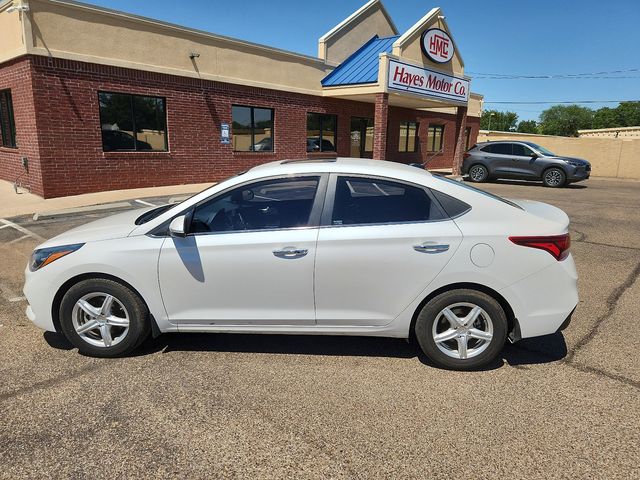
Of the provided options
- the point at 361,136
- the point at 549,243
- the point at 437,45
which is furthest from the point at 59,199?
the point at 437,45

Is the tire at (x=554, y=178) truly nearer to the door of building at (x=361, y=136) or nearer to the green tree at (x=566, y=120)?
the door of building at (x=361, y=136)

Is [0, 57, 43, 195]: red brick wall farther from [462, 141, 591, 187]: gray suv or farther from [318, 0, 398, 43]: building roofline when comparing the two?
[462, 141, 591, 187]: gray suv

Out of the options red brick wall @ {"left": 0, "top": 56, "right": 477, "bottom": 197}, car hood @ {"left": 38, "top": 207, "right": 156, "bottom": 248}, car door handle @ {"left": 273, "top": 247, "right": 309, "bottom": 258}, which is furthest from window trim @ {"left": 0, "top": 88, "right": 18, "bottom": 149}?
car door handle @ {"left": 273, "top": 247, "right": 309, "bottom": 258}

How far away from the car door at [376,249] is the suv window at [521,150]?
16250 mm

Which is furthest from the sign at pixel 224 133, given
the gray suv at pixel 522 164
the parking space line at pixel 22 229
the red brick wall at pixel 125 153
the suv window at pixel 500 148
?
the suv window at pixel 500 148

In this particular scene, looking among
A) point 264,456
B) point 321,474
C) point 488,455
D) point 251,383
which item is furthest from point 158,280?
point 488,455

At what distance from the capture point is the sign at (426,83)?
1686 centimetres

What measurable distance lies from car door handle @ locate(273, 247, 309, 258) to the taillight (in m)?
1.51

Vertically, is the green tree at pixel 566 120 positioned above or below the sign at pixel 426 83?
above

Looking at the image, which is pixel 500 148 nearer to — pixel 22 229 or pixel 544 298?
pixel 22 229

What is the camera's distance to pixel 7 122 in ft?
42.9

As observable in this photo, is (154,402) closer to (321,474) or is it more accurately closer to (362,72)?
(321,474)

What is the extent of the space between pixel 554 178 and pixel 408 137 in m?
8.44

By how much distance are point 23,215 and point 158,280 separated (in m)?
7.79
